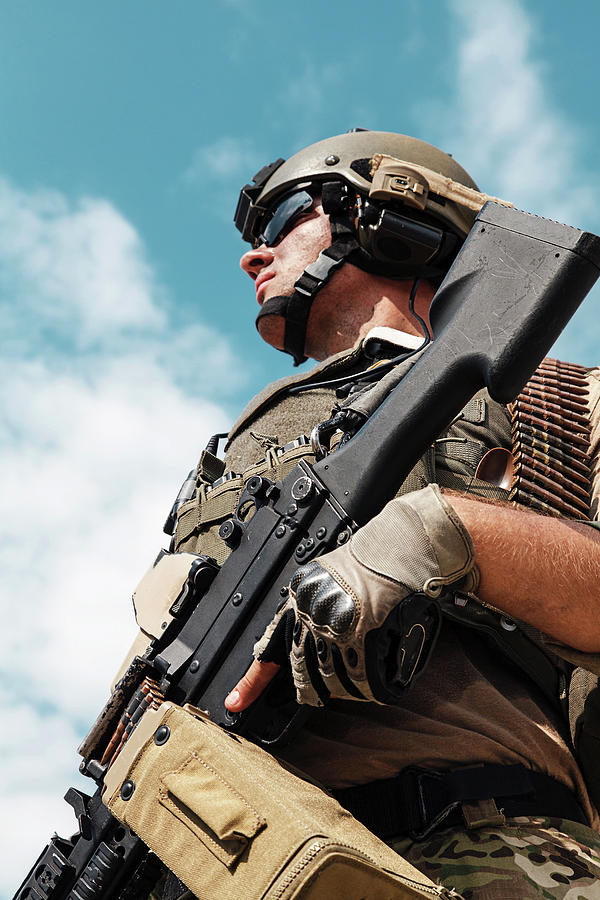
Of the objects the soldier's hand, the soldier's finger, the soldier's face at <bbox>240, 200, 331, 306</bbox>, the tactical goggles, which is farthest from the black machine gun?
the tactical goggles

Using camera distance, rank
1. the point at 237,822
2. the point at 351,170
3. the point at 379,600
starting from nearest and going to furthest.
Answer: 1. the point at 237,822
2. the point at 379,600
3. the point at 351,170

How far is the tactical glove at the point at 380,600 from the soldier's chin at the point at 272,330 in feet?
8.22

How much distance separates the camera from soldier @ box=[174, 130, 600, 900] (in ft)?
9.30

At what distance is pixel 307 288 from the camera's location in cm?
510

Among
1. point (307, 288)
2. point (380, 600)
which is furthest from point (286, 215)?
point (380, 600)

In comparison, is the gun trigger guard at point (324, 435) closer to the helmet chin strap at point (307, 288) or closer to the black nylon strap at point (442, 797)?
the black nylon strap at point (442, 797)

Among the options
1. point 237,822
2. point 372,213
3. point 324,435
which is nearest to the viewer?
point 237,822

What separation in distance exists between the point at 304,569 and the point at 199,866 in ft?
3.06

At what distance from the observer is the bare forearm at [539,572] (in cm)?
293

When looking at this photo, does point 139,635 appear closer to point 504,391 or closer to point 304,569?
point 304,569

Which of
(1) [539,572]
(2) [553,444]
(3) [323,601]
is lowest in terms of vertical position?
(3) [323,601]

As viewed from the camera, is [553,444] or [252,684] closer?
[252,684]

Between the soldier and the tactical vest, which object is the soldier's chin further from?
the soldier

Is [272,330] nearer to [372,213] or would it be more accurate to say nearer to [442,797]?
[372,213]
